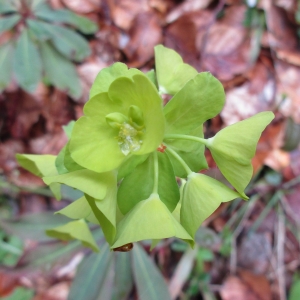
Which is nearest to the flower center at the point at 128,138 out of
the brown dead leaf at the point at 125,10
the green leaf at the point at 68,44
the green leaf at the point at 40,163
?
the green leaf at the point at 40,163

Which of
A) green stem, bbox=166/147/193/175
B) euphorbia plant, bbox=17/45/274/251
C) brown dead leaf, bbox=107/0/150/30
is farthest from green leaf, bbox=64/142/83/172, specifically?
brown dead leaf, bbox=107/0/150/30

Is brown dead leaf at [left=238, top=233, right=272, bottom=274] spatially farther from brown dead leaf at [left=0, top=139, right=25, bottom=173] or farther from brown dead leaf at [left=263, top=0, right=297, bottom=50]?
brown dead leaf at [left=0, top=139, right=25, bottom=173]

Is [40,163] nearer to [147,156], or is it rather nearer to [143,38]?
[147,156]

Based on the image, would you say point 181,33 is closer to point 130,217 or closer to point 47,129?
point 47,129

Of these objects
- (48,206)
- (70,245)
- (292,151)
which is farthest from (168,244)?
(292,151)

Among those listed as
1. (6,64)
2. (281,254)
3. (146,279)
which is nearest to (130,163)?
(146,279)
